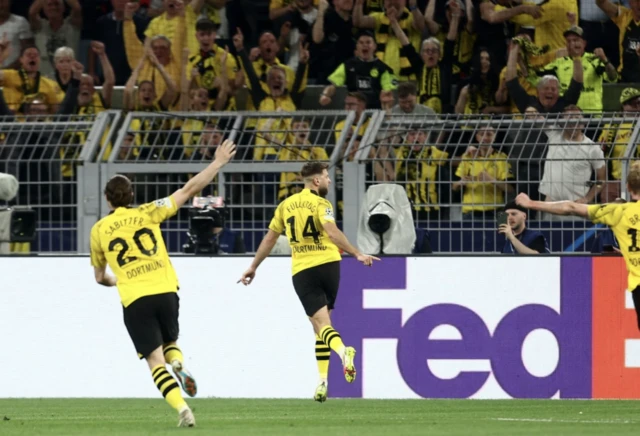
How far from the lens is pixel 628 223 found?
9477 millimetres

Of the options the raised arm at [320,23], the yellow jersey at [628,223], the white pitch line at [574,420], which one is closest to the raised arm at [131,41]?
the raised arm at [320,23]

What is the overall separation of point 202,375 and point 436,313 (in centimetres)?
223

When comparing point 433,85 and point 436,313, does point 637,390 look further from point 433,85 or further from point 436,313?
point 433,85

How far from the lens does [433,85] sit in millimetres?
14945

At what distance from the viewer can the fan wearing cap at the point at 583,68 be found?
14.4 meters

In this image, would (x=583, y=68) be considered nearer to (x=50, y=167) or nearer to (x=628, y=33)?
(x=628, y=33)

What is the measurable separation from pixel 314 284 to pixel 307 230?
1.46 ft

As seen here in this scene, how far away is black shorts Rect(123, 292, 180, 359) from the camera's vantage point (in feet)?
28.3

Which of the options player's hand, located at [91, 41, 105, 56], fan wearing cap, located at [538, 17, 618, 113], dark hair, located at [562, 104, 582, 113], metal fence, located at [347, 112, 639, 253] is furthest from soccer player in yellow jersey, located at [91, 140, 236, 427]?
player's hand, located at [91, 41, 105, 56]

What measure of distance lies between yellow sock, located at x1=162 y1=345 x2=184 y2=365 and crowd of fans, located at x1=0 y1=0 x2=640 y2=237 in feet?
12.8

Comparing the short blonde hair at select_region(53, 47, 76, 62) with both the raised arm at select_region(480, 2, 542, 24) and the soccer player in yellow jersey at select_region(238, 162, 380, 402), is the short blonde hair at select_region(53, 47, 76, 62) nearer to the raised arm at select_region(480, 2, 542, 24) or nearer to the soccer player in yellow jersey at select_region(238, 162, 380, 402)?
the raised arm at select_region(480, 2, 542, 24)

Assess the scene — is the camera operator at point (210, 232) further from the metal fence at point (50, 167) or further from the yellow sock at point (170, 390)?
the yellow sock at point (170, 390)

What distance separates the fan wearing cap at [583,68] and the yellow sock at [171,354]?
22.4 feet

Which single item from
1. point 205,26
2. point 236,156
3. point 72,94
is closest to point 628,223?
point 236,156
